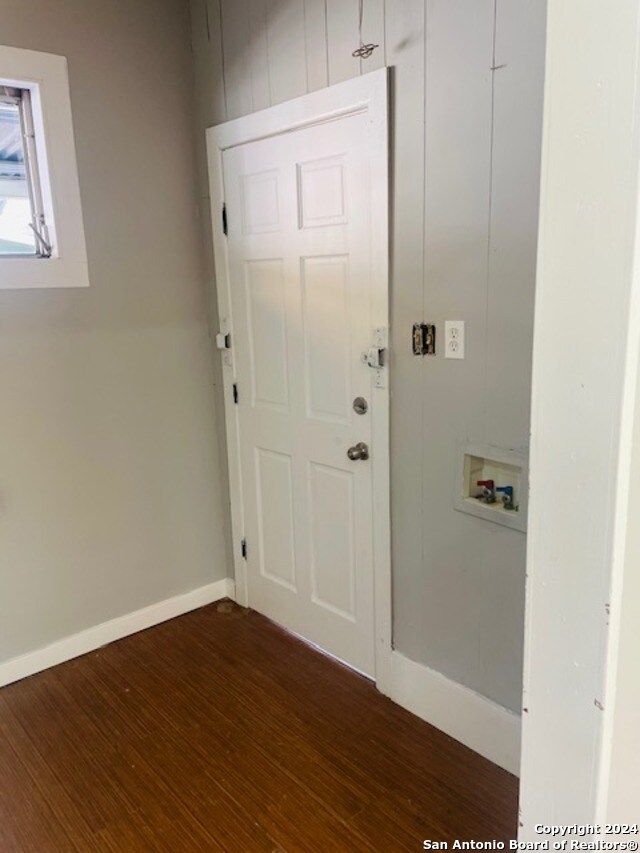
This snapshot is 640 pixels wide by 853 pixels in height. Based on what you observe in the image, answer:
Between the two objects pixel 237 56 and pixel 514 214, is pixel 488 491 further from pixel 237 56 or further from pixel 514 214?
pixel 237 56

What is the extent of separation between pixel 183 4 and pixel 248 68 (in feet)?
1.61

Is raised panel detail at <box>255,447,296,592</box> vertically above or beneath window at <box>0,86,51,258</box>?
beneath

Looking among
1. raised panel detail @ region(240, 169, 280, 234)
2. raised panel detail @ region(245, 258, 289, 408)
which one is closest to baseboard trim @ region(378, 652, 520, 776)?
raised panel detail @ region(245, 258, 289, 408)

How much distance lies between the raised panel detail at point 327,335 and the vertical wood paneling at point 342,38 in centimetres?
55

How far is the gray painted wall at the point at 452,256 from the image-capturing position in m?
1.56

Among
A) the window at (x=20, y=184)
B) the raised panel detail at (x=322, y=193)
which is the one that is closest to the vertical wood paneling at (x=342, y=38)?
the raised panel detail at (x=322, y=193)

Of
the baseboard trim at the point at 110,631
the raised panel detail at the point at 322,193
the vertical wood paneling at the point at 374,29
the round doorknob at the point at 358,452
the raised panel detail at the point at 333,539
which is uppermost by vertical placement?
the vertical wood paneling at the point at 374,29

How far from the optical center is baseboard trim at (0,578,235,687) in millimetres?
2375

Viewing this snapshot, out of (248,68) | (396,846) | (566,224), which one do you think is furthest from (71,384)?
(566,224)

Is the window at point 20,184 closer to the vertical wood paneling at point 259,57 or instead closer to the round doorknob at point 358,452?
the vertical wood paneling at point 259,57

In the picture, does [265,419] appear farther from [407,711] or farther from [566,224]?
[566,224]

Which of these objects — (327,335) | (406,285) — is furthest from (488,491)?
(327,335)

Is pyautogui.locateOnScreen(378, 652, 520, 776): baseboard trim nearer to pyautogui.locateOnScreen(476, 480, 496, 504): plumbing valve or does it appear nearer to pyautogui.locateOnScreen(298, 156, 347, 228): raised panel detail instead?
pyautogui.locateOnScreen(476, 480, 496, 504): plumbing valve

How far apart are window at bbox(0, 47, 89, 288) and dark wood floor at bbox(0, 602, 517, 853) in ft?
4.95
